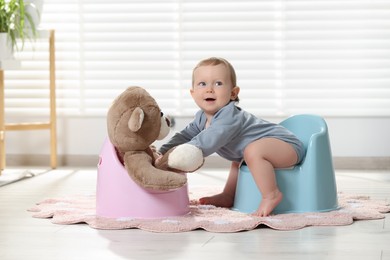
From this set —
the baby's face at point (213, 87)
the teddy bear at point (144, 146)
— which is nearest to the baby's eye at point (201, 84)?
the baby's face at point (213, 87)

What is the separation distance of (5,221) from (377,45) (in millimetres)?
1966

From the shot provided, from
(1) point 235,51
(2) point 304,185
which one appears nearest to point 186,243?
(2) point 304,185

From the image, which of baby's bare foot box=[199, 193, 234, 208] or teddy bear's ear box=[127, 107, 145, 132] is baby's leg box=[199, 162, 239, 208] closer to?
baby's bare foot box=[199, 193, 234, 208]

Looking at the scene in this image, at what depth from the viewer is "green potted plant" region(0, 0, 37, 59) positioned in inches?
129

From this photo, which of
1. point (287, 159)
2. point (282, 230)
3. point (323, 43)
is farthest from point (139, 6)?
point (282, 230)

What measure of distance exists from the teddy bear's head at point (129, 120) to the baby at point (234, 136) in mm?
→ 127

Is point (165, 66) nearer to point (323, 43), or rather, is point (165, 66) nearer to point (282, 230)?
point (323, 43)

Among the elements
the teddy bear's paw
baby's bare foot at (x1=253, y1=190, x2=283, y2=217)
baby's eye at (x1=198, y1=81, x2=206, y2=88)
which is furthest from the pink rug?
baby's eye at (x1=198, y1=81, x2=206, y2=88)

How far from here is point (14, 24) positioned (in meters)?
3.42

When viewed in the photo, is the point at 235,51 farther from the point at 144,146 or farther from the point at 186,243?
the point at 186,243

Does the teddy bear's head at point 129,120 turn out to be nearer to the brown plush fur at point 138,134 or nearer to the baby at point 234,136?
the brown plush fur at point 138,134

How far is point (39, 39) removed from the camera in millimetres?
3697

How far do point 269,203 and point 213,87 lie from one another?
38 centimetres

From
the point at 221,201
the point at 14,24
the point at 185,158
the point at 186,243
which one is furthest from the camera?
the point at 14,24
